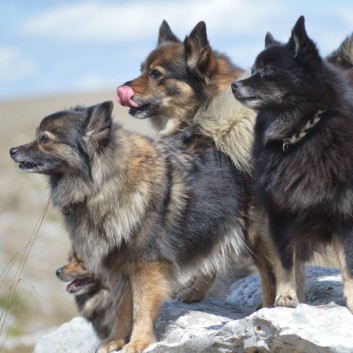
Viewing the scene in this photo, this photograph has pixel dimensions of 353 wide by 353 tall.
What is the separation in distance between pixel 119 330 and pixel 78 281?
2.97 metres

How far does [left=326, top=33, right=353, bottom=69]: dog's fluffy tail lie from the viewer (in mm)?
6039

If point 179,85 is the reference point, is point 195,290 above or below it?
below

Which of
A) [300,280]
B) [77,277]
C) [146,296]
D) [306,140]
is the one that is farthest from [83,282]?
[306,140]

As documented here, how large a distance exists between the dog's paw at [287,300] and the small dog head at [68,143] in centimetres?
154

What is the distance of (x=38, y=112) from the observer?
90.2 ft

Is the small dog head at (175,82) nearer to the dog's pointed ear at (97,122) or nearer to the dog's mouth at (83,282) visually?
the dog's pointed ear at (97,122)

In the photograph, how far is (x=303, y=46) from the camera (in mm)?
4766

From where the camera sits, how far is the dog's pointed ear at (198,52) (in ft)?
20.5

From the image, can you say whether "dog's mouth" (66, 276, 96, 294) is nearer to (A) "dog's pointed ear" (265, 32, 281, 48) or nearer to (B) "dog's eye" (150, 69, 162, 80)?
(B) "dog's eye" (150, 69, 162, 80)

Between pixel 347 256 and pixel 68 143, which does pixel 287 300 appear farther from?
pixel 68 143

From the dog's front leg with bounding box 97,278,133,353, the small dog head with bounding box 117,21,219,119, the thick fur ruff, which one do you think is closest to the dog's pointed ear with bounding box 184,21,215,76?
the small dog head with bounding box 117,21,219,119

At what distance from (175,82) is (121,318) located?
1.95 metres

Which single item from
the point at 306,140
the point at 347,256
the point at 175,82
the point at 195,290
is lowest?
the point at 195,290

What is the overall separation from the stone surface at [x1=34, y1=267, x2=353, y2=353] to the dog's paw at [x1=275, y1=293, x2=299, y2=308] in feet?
0.72
